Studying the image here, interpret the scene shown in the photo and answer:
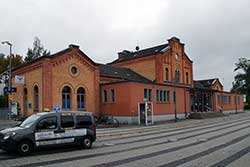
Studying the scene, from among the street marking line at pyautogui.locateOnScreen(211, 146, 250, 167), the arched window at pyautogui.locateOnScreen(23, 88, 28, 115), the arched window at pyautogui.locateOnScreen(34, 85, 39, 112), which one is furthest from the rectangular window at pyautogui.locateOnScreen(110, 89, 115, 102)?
the street marking line at pyautogui.locateOnScreen(211, 146, 250, 167)

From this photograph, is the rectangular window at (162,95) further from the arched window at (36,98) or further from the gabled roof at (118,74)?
the arched window at (36,98)

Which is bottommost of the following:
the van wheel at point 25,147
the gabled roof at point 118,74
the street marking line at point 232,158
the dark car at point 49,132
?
the street marking line at point 232,158

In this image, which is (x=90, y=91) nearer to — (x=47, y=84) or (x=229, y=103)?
(x=47, y=84)

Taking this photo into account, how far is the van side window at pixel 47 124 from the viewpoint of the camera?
42.7 ft

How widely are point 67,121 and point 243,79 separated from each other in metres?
96.4

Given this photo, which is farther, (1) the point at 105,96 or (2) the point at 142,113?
(1) the point at 105,96

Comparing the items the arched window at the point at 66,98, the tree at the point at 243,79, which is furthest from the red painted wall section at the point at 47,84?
the tree at the point at 243,79

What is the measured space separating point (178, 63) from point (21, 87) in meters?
25.6

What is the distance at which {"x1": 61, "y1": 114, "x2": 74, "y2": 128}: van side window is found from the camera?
13806 mm

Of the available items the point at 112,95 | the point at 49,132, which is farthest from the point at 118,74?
the point at 49,132

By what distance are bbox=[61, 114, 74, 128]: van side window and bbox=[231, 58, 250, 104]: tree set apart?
9215cm

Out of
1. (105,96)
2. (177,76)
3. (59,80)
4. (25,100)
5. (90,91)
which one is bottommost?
(25,100)

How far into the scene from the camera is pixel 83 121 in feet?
48.0

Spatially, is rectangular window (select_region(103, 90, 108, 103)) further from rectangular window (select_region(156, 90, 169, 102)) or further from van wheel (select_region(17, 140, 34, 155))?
van wheel (select_region(17, 140, 34, 155))
